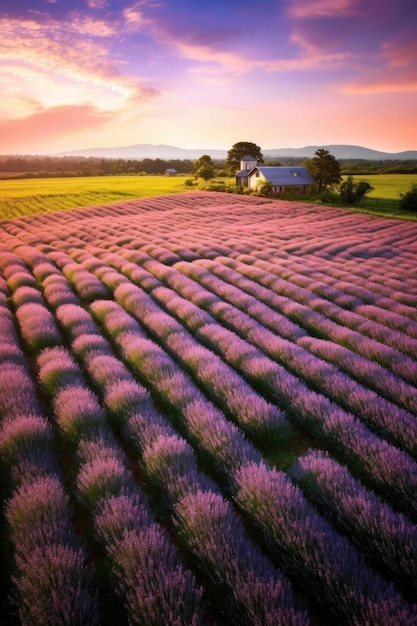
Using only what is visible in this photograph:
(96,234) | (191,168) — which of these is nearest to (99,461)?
(96,234)

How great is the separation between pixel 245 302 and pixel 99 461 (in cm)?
582

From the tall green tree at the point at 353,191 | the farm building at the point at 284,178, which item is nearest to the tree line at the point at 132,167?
the farm building at the point at 284,178

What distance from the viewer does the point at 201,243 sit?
51.0 ft

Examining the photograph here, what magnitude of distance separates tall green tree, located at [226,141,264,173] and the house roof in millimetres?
25560

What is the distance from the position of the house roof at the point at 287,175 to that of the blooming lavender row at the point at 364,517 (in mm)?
44613

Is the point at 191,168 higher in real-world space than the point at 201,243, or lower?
higher

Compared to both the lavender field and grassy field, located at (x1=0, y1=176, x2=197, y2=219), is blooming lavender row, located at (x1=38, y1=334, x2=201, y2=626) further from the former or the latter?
grassy field, located at (x1=0, y1=176, x2=197, y2=219)

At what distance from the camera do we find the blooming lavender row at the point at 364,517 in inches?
93.3

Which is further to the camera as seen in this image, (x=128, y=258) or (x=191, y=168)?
(x=191, y=168)

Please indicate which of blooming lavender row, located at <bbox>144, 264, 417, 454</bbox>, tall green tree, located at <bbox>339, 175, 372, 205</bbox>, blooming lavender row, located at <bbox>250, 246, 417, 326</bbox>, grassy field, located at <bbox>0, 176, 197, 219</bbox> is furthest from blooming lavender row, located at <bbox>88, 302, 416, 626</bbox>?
tall green tree, located at <bbox>339, 175, 372, 205</bbox>

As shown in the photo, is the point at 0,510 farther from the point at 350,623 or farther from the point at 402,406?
the point at 402,406

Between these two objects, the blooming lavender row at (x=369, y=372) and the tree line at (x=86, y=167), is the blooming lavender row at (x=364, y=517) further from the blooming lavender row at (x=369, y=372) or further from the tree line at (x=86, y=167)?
the tree line at (x=86, y=167)

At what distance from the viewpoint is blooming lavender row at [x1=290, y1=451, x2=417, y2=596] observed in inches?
93.3

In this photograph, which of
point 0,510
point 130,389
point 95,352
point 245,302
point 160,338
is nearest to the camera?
point 0,510
